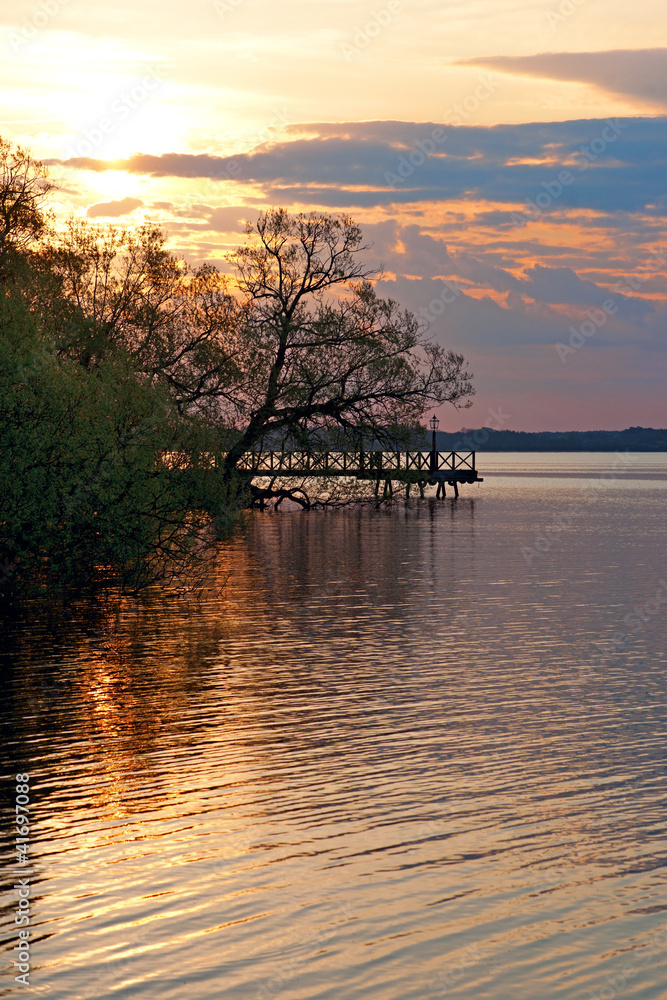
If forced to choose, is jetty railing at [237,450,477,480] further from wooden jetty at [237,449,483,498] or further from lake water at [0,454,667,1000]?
lake water at [0,454,667,1000]

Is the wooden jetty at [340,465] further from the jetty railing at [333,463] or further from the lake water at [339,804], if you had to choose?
the lake water at [339,804]

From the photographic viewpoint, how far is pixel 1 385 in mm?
23156

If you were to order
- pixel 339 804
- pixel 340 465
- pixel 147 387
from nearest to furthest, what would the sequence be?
pixel 339 804 → pixel 147 387 → pixel 340 465

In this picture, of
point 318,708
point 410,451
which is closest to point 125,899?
point 318,708

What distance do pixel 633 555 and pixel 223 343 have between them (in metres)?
20.2

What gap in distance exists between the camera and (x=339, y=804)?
11906 mm

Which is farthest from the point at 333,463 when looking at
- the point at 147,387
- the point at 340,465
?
the point at 147,387

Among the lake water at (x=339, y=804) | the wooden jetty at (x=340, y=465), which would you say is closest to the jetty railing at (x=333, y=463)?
the wooden jetty at (x=340, y=465)

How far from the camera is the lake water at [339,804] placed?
27.1ft

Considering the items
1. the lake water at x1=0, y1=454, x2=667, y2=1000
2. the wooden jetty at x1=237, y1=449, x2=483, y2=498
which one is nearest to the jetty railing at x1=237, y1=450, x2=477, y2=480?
the wooden jetty at x1=237, y1=449, x2=483, y2=498

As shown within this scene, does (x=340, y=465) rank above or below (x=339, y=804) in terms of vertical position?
above

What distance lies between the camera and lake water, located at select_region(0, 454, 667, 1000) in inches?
325

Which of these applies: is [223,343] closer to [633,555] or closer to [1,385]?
[633,555]

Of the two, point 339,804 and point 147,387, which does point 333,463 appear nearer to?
point 147,387
